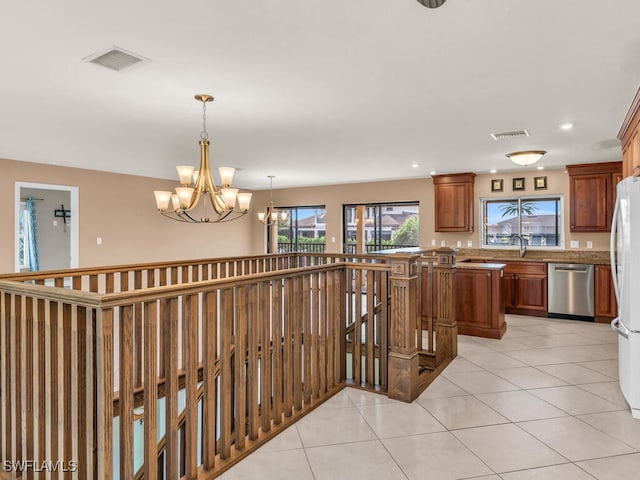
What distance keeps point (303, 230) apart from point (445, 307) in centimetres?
563

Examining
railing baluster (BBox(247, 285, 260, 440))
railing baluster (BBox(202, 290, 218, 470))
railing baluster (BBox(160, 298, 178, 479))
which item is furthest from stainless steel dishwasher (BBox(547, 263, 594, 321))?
railing baluster (BBox(160, 298, 178, 479))

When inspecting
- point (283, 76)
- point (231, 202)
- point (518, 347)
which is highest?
point (283, 76)

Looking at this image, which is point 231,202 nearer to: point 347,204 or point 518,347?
point 518,347

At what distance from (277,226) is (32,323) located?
7.81 meters

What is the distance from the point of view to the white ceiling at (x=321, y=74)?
197cm

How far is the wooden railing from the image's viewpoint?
→ 156 cm

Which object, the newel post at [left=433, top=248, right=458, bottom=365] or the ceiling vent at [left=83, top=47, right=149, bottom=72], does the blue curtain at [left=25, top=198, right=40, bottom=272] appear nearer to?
the ceiling vent at [left=83, top=47, right=149, bottom=72]

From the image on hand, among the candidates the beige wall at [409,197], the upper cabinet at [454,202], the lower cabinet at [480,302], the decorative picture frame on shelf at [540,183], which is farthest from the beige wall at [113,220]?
the decorative picture frame on shelf at [540,183]

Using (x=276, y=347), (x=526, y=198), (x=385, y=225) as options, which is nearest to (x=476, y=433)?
(x=276, y=347)

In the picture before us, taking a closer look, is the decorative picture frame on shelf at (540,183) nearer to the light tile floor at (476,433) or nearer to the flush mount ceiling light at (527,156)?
the flush mount ceiling light at (527,156)

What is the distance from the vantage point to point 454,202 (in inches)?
275

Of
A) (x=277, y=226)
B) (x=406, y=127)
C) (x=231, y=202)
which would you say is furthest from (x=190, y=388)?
(x=277, y=226)

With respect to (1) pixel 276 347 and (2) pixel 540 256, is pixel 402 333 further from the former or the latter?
(2) pixel 540 256

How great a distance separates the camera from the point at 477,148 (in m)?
4.96
